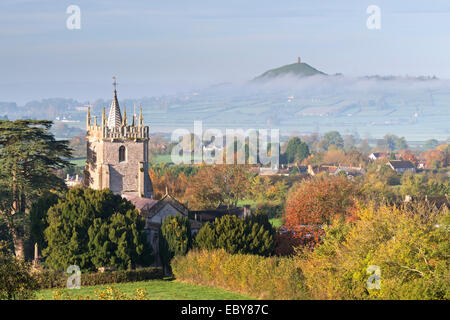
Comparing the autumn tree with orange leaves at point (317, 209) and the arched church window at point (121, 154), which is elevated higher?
the arched church window at point (121, 154)

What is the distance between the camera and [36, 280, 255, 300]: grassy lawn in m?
43.6

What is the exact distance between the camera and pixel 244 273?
45812 mm

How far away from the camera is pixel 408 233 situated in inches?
1501

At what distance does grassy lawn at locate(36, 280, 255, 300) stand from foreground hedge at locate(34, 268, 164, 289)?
0.70m

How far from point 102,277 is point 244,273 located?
10.7 metres

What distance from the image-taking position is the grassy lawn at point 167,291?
4356cm

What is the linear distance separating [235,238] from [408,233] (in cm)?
1953

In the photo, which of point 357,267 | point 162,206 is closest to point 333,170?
point 162,206

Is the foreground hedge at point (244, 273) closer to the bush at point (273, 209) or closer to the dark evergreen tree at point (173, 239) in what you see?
the dark evergreen tree at point (173, 239)

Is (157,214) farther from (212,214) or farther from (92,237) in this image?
(212,214)

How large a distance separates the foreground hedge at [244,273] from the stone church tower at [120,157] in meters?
18.4

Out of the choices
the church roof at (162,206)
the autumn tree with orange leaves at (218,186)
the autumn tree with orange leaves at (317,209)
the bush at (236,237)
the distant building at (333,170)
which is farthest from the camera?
the distant building at (333,170)

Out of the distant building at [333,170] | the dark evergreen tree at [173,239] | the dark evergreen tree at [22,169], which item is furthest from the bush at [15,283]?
the distant building at [333,170]
